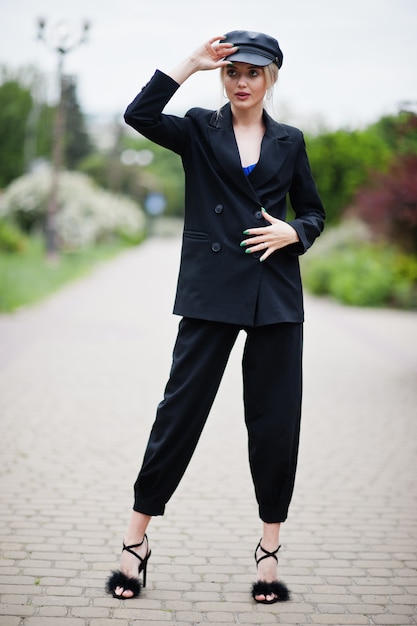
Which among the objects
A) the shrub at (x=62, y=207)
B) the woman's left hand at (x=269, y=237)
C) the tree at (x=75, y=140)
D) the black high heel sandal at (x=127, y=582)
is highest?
the tree at (x=75, y=140)

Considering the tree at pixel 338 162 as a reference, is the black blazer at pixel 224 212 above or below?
below

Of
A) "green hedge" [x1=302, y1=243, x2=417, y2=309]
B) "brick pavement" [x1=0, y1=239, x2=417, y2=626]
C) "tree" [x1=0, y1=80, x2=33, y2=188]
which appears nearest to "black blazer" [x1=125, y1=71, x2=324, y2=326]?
"brick pavement" [x1=0, y1=239, x2=417, y2=626]

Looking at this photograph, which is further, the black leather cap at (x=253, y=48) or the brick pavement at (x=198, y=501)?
the brick pavement at (x=198, y=501)

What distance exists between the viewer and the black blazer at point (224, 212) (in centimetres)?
282

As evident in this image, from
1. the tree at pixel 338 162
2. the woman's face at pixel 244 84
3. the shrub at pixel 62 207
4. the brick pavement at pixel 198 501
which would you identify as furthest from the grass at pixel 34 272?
the woman's face at pixel 244 84

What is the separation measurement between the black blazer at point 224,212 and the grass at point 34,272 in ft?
34.6

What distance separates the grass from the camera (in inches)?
557

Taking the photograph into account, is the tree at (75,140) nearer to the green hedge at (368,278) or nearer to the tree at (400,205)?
the green hedge at (368,278)

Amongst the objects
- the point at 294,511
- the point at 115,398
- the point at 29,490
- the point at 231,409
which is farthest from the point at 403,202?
the point at 29,490

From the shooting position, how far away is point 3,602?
9.40ft

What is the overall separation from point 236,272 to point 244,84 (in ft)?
2.32

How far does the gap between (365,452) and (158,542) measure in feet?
7.51

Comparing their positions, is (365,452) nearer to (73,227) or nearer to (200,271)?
(200,271)

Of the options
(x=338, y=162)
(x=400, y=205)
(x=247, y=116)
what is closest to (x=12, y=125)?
(x=338, y=162)
